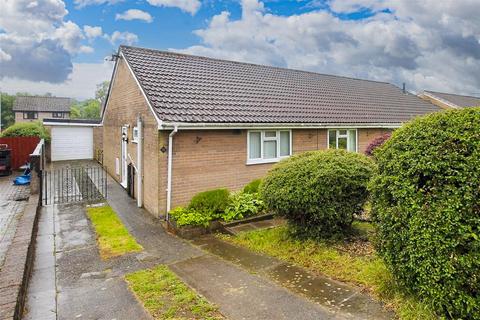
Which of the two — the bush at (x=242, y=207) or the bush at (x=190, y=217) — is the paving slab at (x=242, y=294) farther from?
the bush at (x=242, y=207)

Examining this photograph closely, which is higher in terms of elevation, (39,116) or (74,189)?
(39,116)

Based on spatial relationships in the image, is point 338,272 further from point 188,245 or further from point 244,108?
point 244,108

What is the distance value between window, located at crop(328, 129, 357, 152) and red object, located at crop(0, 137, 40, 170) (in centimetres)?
1713

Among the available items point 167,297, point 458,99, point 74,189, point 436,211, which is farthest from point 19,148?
point 458,99

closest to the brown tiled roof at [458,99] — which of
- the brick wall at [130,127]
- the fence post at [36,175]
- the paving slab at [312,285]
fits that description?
the brick wall at [130,127]

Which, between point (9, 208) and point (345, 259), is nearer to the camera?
point (345, 259)

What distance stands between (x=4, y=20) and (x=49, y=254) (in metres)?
22.4

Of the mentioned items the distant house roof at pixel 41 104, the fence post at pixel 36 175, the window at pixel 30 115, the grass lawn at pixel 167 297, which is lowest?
the grass lawn at pixel 167 297

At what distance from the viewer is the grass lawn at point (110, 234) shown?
273 inches

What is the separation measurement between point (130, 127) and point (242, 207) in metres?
5.97

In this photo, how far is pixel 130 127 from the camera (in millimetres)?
11969

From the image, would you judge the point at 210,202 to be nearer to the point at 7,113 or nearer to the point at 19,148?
the point at 19,148

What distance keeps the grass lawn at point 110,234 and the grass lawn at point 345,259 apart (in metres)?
2.30

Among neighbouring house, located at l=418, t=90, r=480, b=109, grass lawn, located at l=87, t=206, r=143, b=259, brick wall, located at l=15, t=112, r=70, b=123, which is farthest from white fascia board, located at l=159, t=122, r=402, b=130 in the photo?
brick wall, located at l=15, t=112, r=70, b=123
